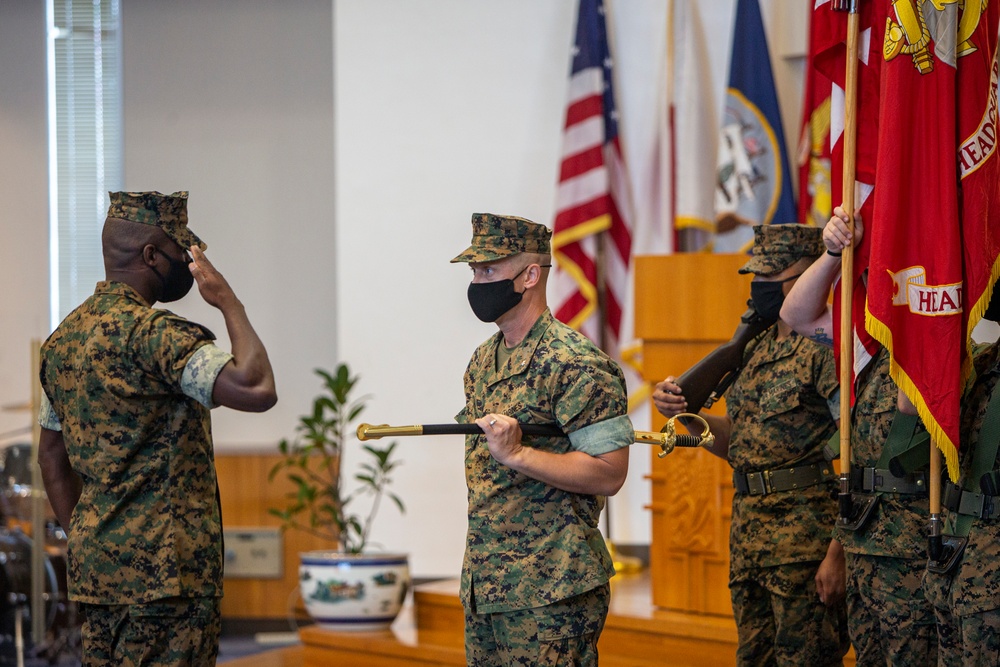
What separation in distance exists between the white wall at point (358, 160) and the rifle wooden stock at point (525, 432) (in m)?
3.31

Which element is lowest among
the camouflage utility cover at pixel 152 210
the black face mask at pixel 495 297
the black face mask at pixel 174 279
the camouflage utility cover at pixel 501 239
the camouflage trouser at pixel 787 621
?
the camouflage trouser at pixel 787 621

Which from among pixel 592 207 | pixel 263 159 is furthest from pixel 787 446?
pixel 263 159

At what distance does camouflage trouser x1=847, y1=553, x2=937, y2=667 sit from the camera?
2678 millimetres

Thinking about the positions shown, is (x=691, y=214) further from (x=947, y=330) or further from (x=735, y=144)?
(x=947, y=330)

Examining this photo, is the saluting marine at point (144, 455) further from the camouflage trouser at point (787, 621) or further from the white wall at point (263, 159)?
the white wall at point (263, 159)

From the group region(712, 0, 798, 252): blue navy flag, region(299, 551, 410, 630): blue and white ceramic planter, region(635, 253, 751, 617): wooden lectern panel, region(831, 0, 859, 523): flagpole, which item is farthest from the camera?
region(712, 0, 798, 252): blue navy flag

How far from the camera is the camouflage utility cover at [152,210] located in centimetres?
265

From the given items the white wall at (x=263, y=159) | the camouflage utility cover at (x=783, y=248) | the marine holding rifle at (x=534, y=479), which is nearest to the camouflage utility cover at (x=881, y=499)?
the camouflage utility cover at (x=783, y=248)

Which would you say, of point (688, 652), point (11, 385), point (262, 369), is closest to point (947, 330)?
point (262, 369)

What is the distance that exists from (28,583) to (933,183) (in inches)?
181

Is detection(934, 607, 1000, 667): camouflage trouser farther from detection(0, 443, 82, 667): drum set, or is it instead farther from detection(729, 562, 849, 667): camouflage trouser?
detection(0, 443, 82, 667): drum set

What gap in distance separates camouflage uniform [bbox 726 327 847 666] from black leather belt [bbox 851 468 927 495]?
0.92ft

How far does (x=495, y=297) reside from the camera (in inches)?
104

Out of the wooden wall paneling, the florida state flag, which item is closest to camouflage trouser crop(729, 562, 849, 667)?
the florida state flag
